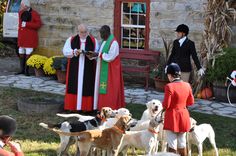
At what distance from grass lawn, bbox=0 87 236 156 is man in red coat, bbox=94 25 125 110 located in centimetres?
60

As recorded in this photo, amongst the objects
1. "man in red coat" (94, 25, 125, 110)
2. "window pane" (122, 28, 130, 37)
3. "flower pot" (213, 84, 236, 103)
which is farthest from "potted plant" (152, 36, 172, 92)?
"man in red coat" (94, 25, 125, 110)

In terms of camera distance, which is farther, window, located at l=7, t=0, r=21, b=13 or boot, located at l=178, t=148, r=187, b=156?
window, located at l=7, t=0, r=21, b=13

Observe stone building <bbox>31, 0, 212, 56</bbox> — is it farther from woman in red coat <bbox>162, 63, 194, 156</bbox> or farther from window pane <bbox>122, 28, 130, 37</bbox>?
woman in red coat <bbox>162, 63, 194, 156</bbox>

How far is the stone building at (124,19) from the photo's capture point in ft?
46.2

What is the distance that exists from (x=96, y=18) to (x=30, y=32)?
81.2 inches

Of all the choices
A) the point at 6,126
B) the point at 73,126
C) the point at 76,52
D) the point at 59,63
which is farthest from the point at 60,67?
the point at 6,126

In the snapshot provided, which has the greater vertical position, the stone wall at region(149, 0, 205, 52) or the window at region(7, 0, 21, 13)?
the window at region(7, 0, 21, 13)

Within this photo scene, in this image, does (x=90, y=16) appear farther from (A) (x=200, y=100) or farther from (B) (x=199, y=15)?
(A) (x=200, y=100)

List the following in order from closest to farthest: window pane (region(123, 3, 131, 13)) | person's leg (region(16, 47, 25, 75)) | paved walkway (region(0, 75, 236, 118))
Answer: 1. paved walkway (region(0, 75, 236, 118))
2. window pane (region(123, 3, 131, 13))
3. person's leg (region(16, 47, 25, 75))

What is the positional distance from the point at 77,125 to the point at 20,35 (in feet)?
27.2

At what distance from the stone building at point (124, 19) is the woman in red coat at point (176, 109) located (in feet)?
22.5

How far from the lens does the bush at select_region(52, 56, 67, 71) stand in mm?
14469

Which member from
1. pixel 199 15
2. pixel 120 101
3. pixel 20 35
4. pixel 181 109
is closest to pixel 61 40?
Result: pixel 20 35

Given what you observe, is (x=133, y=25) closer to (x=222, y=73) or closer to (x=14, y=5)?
(x=222, y=73)
